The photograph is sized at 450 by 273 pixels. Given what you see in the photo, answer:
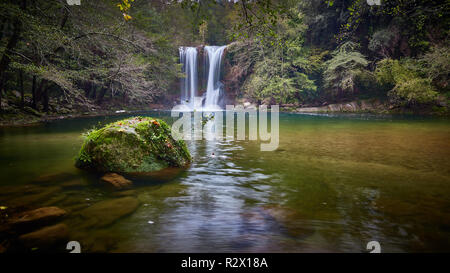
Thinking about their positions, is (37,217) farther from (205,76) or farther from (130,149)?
(205,76)

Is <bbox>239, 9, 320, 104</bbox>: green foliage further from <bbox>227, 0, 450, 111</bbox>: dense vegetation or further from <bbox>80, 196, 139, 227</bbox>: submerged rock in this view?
<bbox>80, 196, 139, 227</bbox>: submerged rock

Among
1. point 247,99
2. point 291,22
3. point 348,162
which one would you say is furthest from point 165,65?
point 348,162

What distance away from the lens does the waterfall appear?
37.3m

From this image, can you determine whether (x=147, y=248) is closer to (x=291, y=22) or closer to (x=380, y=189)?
(x=380, y=189)

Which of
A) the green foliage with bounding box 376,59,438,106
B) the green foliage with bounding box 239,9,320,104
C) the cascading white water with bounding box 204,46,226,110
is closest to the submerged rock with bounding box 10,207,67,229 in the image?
the green foliage with bounding box 376,59,438,106

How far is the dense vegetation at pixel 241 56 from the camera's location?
12.9m

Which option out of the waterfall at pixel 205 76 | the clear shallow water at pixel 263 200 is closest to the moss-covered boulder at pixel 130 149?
the clear shallow water at pixel 263 200

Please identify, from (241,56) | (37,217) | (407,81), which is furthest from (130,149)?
(241,56)

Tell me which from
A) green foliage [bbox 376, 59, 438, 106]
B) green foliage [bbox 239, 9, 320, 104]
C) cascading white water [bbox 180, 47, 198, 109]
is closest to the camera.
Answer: green foliage [bbox 376, 59, 438, 106]

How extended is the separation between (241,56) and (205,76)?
22.0 feet

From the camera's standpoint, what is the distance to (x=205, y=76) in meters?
38.1

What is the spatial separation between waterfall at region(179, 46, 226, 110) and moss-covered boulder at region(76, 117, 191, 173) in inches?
1192

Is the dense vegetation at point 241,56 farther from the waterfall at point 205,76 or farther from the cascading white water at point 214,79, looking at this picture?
the waterfall at point 205,76

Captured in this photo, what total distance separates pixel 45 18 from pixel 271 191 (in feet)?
48.9
